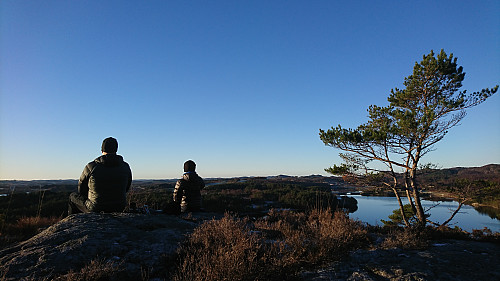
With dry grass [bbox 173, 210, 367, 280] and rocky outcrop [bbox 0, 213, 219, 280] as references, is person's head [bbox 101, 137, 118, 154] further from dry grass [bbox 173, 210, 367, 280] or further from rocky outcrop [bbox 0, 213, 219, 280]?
dry grass [bbox 173, 210, 367, 280]

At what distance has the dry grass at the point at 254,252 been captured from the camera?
271 centimetres

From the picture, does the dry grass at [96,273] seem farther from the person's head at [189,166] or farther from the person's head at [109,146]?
the person's head at [189,166]

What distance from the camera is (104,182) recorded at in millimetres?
4730

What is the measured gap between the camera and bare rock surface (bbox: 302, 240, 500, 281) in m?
2.89

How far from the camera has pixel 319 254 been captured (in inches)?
137

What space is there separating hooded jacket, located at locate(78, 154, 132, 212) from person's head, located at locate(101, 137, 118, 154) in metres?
0.16

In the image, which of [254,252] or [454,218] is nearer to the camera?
[254,252]

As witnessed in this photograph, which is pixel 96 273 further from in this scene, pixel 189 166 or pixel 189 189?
pixel 189 166

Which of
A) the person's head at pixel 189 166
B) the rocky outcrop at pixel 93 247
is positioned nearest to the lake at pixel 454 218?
the person's head at pixel 189 166

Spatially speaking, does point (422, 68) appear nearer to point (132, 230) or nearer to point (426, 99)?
point (426, 99)

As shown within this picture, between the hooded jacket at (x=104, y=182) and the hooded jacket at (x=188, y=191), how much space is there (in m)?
2.40

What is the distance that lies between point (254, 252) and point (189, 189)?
4913 mm

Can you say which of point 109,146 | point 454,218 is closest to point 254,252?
point 109,146

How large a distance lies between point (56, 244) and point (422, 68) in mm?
14345
